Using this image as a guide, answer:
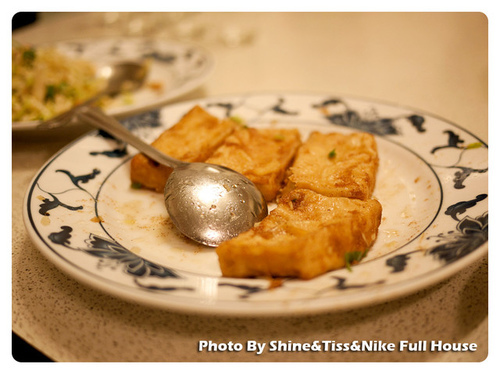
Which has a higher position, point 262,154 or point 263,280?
point 262,154

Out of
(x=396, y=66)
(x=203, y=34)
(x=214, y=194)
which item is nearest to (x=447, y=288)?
(x=214, y=194)

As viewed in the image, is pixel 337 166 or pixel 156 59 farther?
pixel 156 59

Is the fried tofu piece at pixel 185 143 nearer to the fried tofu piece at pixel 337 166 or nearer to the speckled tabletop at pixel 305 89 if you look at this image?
the fried tofu piece at pixel 337 166

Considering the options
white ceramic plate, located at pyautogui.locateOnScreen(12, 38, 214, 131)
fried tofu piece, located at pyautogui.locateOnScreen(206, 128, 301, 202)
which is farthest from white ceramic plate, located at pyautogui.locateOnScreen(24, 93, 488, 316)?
white ceramic plate, located at pyautogui.locateOnScreen(12, 38, 214, 131)

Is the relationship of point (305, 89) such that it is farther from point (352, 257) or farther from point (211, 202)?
point (352, 257)

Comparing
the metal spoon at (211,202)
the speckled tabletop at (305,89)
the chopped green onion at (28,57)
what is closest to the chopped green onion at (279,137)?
the metal spoon at (211,202)

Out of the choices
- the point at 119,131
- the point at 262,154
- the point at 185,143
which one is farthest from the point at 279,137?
the point at 119,131
